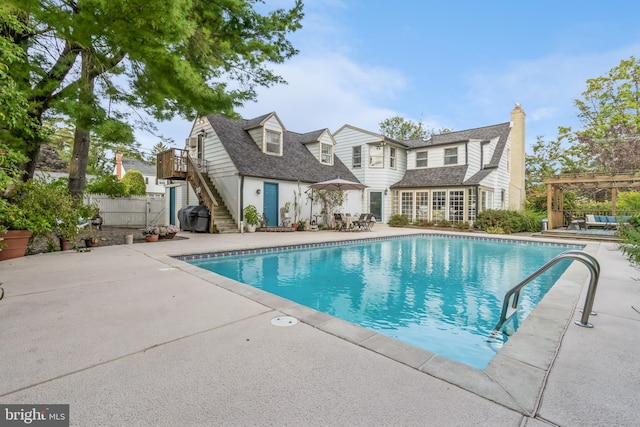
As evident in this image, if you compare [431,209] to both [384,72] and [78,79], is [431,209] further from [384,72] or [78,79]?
[78,79]

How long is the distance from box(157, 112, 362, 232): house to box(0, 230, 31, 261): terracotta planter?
620 cm

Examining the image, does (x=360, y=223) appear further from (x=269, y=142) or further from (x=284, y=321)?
(x=284, y=321)

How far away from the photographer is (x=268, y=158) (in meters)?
15.0

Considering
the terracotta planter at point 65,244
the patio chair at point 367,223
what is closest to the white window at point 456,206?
the patio chair at point 367,223

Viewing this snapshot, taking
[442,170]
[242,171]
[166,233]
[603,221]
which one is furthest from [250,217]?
[603,221]

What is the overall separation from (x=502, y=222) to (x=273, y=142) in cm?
1223

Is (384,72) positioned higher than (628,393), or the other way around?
(384,72)

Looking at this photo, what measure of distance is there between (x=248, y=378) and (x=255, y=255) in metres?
6.86

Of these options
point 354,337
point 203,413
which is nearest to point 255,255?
point 354,337

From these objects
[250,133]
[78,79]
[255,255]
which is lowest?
[255,255]

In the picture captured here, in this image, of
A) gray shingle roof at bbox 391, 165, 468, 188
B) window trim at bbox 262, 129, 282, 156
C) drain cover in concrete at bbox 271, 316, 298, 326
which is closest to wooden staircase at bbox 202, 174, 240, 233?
window trim at bbox 262, 129, 282, 156

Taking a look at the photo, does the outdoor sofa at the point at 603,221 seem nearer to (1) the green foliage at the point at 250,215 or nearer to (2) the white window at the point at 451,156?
(2) the white window at the point at 451,156

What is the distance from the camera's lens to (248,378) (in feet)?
6.42

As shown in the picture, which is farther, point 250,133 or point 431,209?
point 431,209
